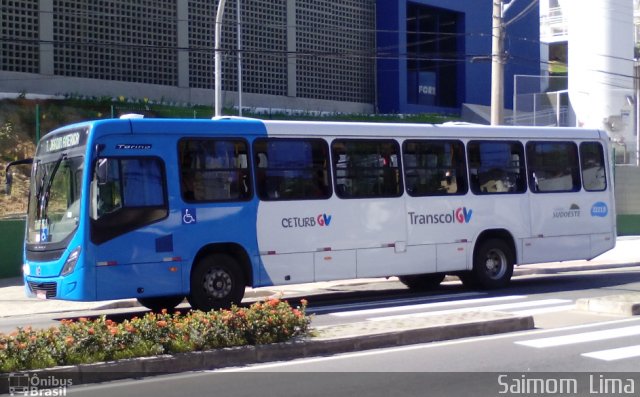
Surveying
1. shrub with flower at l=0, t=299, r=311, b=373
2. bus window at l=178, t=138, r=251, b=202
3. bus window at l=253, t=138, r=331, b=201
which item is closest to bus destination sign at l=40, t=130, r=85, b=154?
bus window at l=178, t=138, r=251, b=202

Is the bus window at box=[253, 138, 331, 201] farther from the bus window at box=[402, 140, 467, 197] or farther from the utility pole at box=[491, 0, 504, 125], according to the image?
the utility pole at box=[491, 0, 504, 125]

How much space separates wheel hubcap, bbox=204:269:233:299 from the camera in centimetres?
1470

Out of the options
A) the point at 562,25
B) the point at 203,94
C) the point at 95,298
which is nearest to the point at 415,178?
the point at 95,298

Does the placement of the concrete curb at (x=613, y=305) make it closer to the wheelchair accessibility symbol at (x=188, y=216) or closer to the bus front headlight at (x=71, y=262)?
the wheelchair accessibility symbol at (x=188, y=216)

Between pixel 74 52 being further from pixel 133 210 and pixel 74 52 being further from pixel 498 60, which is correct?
pixel 133 210

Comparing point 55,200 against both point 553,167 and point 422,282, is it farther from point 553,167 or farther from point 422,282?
point 553,167

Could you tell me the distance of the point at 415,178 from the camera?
17.3 meters

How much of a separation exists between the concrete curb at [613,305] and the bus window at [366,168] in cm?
424

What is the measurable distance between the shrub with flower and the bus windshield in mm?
3882

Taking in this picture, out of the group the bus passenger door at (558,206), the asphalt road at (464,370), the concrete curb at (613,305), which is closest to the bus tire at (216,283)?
the asphalt road at (464,370)

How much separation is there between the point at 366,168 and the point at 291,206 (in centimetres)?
191

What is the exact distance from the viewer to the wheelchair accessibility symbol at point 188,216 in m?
14.5

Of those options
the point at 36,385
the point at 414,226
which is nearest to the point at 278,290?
the point at 414,226

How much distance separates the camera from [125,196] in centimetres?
1399
